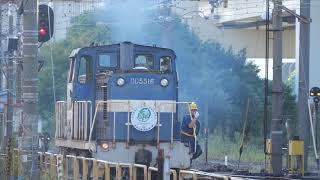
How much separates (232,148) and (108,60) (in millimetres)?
18457

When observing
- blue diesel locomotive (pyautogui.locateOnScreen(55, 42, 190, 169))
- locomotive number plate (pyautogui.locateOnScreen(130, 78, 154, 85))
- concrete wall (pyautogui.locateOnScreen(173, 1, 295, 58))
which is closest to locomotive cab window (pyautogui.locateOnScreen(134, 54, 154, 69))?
blue diesel locomotive (pyautogui.locateOnScreen(55, 42, 190, 169))

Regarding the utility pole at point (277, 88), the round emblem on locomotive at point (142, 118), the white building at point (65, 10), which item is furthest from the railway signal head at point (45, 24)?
the white building at point (65, 10)

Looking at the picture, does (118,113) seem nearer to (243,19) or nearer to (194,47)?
(194,47)

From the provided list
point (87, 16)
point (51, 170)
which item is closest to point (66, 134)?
point (51, 170)

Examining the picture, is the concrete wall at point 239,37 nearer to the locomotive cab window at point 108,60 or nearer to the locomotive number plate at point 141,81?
the locomotive cab window at point 108,60

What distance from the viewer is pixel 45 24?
16.0 metres

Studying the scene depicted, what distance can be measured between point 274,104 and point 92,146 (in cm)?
578

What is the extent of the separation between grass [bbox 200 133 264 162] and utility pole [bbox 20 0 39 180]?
61.7 feet

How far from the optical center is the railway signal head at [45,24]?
15.9m

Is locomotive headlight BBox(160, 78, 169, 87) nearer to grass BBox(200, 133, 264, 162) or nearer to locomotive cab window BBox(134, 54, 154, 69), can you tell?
locomotive cab window BBox(134, 54, 154, 69)

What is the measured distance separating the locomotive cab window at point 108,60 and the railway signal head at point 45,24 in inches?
143

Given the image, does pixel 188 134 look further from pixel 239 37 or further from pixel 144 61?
pixel 239 37

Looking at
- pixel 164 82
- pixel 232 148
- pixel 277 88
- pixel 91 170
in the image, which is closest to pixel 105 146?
pixel 91 170

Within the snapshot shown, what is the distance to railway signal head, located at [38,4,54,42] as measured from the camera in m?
15.9
